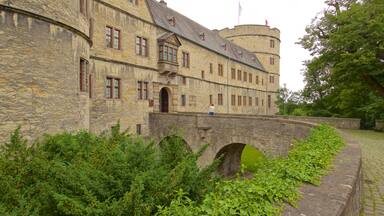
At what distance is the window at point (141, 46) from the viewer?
63.9ft

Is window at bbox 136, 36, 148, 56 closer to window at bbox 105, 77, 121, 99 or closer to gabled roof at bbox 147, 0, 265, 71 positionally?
gabled roof at bbox 147, 0, 265, 71

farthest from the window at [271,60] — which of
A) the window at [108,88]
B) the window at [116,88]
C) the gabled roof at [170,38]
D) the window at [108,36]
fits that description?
the window at [108,88]

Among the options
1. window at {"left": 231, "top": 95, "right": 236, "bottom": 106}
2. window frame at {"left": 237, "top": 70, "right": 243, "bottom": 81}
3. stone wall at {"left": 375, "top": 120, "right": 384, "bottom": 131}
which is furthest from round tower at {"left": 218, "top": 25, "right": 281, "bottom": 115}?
stone wall at {"left": 375, "top": 120, "right": 384, "bottom": 131}

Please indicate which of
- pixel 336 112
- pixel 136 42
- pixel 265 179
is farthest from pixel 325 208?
pixel 336 112

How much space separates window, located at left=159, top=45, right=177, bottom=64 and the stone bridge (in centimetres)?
456

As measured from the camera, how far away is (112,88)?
56.2 feet

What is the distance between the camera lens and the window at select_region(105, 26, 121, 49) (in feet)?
55.8

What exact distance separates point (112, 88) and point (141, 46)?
4.33 metres

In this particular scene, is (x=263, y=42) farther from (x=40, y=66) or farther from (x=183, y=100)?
(x=40, y=66)

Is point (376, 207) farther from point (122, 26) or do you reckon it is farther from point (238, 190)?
point (122, 26)

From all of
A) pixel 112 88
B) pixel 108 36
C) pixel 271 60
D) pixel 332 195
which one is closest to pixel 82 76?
pixel 112 88

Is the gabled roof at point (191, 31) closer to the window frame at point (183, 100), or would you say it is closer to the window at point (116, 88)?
the window frame at point (183, 100)

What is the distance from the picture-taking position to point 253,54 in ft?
149

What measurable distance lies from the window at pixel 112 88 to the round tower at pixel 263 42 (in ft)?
105
